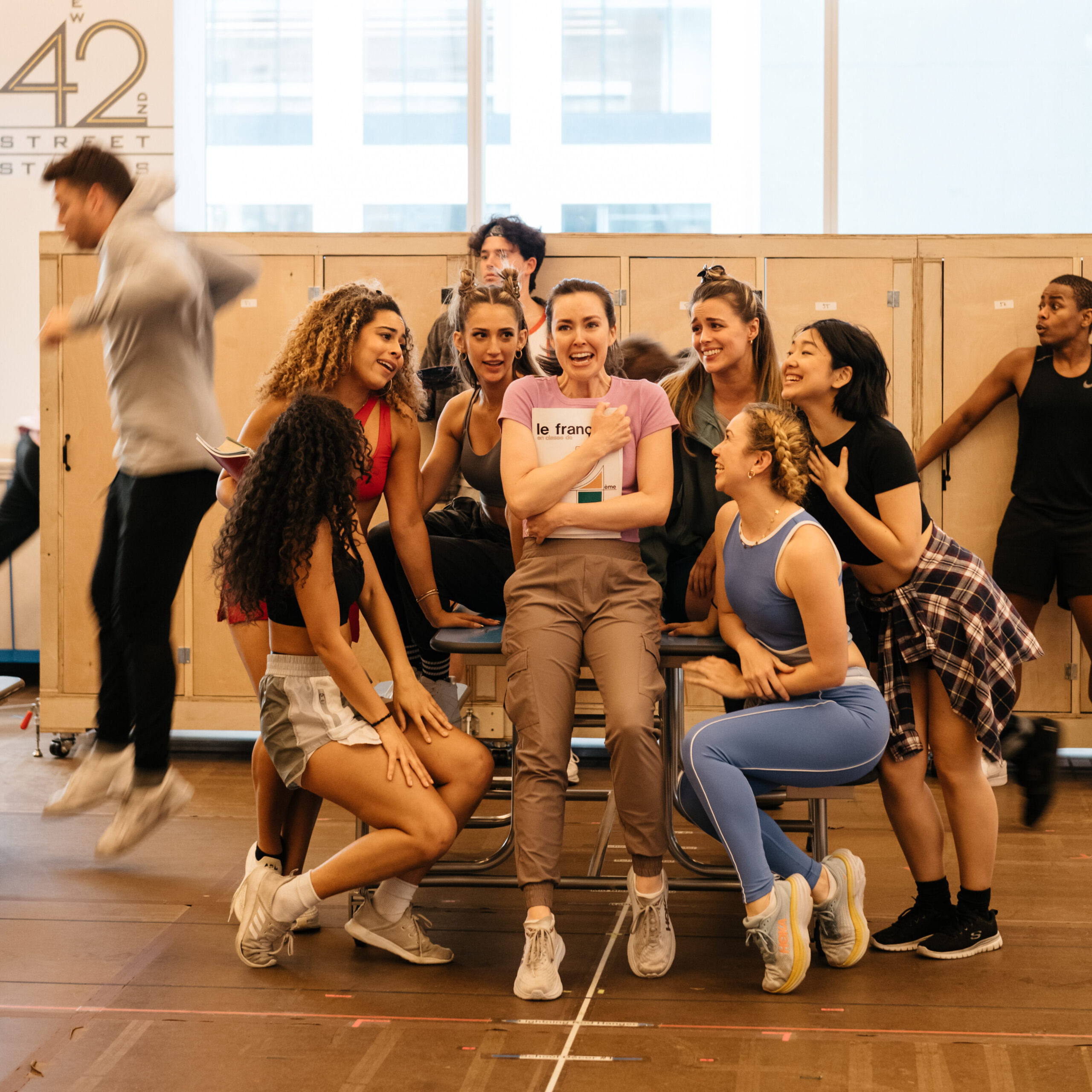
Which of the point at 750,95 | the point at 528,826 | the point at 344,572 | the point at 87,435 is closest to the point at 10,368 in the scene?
the point at 87,435

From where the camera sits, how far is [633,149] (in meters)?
6.10

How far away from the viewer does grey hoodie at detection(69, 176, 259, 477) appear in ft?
10.4

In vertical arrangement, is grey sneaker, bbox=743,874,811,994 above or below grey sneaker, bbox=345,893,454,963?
above

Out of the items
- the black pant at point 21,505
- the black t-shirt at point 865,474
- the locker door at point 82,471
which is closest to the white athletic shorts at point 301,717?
the black t-shirt at point 865,474

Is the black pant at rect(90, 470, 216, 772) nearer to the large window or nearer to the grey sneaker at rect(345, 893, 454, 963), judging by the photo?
the grey sneaker at rect(345, 893, 454, 963)

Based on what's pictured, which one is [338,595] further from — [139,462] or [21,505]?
[21,505]

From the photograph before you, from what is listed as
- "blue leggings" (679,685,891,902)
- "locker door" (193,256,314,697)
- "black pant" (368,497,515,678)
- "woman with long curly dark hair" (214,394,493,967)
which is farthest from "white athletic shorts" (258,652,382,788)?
"locker door" (193,256,314,697)

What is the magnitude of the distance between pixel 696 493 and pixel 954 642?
0.71 meters

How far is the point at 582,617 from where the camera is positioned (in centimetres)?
258

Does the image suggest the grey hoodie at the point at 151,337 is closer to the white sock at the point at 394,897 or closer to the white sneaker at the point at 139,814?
the white sneaker at the point at 139,814

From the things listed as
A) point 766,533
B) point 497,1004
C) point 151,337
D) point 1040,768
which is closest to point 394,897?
point 497,1004

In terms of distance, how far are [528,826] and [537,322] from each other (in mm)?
2104

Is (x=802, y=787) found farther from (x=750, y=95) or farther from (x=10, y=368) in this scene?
(x=10, y=368)

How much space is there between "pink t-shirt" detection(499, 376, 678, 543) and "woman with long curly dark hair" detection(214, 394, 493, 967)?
0.37 metres
